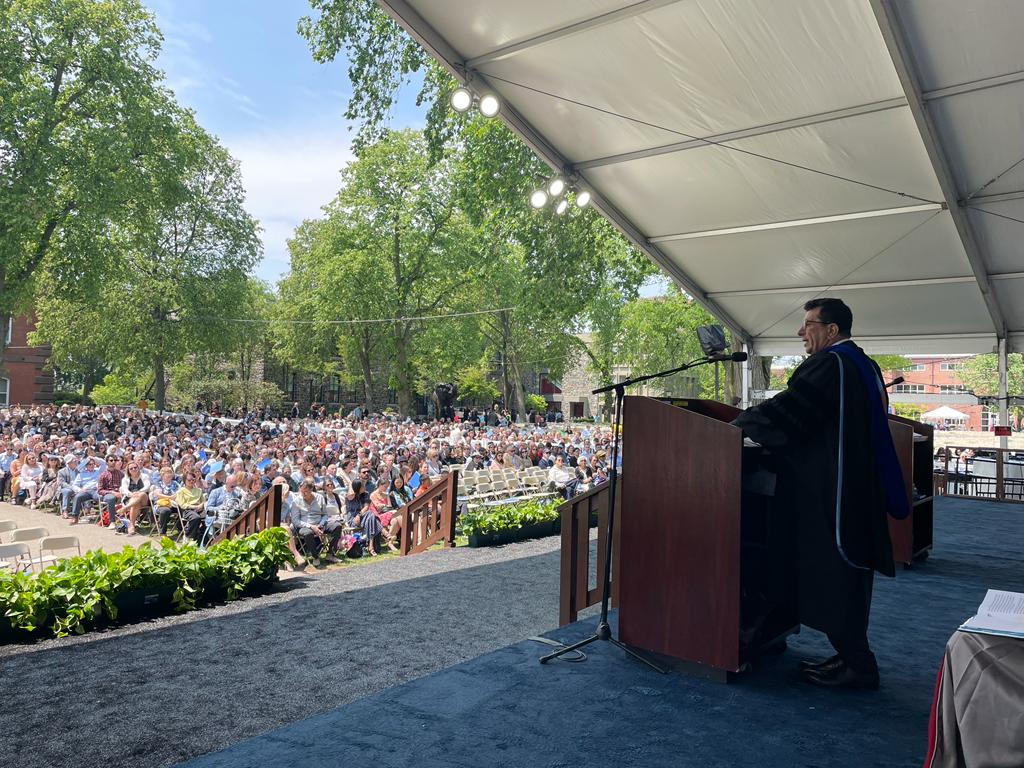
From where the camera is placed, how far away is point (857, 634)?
2.85 metres

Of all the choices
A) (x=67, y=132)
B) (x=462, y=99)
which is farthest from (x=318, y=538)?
(x=67, y=132)

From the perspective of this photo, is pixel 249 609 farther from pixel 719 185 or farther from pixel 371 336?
pixel 371 336

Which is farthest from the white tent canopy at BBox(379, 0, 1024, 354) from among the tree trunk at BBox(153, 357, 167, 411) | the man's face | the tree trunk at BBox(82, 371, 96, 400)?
the tree trunk at BBox(82, 371, 96, 400)

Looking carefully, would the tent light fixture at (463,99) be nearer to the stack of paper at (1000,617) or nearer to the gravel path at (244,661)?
the gravel path at (244,661)

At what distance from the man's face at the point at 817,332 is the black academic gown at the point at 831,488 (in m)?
0.19

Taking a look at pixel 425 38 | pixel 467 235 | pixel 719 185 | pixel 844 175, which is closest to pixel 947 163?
pixel 844 175

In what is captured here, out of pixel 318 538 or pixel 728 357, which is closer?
pixel 728 357

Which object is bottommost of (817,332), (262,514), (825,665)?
(262,514)

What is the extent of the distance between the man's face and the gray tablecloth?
5.44ft

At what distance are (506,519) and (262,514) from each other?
3.86m

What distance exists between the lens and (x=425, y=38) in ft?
22.1

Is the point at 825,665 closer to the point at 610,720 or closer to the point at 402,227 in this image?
the point at 610,720

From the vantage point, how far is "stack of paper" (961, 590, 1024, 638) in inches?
62.1

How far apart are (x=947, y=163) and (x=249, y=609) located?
8444mm
